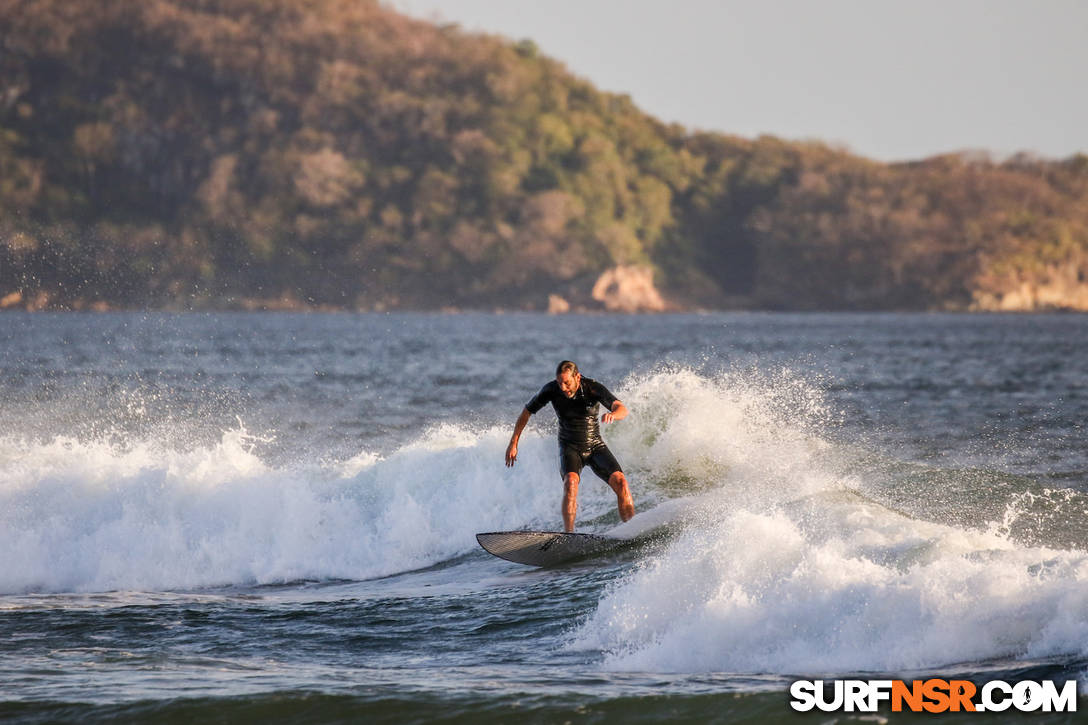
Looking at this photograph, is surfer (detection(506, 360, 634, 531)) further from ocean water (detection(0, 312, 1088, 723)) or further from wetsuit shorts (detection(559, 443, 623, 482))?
ocean water (detection(0, 312, 1088, 723))

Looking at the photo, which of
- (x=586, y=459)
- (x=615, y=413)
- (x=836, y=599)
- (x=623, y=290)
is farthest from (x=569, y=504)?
(x=623, y=290)

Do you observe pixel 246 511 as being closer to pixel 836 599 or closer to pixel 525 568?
pixel 525 568

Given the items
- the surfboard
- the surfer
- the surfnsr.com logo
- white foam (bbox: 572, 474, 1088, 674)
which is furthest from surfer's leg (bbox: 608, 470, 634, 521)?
the surfnsr.com logo

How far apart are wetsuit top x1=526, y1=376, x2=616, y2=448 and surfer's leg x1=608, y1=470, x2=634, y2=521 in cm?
39

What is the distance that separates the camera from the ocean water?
27.9ft

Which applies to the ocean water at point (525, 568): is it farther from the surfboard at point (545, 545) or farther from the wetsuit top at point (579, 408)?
the wetsuit top at point (579, 408)

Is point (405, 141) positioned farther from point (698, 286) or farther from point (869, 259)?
point (869, 259)

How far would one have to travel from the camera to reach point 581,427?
13141 mm

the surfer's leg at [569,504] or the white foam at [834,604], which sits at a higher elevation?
the surfer's leg at [569,504]

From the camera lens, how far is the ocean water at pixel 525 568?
27.9 ft

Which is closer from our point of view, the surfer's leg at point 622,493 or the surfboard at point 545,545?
the surfboard at point 545,545

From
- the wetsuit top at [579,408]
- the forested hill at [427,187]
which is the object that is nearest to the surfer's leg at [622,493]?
the wetsuit top at [579,408]

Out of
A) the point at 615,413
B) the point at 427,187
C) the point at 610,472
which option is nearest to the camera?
Result: the point at 615,413

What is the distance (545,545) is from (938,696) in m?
5.30
